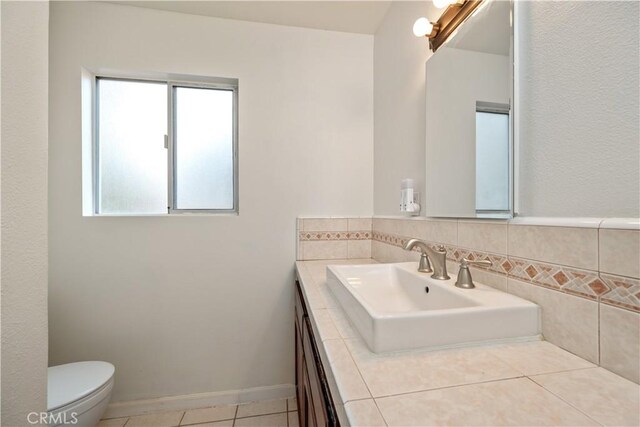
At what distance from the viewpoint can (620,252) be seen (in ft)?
1.63

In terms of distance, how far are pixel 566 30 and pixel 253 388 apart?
2094mm

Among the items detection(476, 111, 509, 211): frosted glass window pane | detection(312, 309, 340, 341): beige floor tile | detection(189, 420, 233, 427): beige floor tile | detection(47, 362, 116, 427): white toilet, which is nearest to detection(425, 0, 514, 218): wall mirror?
detection(476, 111, 509, 211): frosted glass window pane

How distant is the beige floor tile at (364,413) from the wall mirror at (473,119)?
2.10 feet

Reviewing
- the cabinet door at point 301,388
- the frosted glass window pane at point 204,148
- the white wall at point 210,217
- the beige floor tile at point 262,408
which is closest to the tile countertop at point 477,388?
the cabinet door at point 301,388

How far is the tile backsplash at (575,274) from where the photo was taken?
0.49 m

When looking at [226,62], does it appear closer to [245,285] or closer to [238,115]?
[238,115]

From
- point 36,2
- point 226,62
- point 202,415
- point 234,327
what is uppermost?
point 226,62

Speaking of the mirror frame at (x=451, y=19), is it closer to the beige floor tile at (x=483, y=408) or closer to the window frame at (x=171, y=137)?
the beige floor tile at (x=483, y=408)

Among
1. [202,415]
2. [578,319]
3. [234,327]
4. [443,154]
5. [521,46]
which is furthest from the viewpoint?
[234,327]

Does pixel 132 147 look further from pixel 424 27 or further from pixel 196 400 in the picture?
pixel 424 27

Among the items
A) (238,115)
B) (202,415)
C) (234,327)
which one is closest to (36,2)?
(238,115)

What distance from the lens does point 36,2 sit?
66 centimetres

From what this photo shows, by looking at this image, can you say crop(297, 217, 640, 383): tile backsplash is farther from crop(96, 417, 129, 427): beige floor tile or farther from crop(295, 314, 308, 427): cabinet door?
crop(96, 417, 129, 427): beige floor tile

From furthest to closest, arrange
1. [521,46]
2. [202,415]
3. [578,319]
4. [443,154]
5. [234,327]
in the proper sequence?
[234,327]
[202,415]
[443,154]
[521,46]
[578,319]
